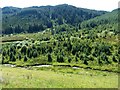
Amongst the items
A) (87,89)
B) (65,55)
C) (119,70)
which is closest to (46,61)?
(65,55)

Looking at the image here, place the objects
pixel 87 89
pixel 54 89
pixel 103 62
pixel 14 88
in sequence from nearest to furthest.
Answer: pixel 14 88 → pixel 54 89 → pixel 87 89 → pixel 103 62

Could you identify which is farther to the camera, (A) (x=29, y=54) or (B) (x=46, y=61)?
(A) (x=29, y=54)

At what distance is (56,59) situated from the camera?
134000mm

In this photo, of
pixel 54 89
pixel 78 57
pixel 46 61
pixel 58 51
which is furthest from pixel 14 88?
pixel 58 51

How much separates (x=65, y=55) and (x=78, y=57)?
829 cm

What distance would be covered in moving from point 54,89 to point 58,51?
11138cm

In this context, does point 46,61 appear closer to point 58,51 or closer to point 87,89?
point 58,51

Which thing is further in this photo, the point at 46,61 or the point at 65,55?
the point at 65,55

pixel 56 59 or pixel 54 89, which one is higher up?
pixel 54 89

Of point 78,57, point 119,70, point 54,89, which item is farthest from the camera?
point 78,57

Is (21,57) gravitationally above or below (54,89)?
below

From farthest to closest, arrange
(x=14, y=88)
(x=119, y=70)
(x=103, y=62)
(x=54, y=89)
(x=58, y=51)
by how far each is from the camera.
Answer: (x=58, y=51), (x=103, y=62), (x=119, y=70), (x=54, y=89), (x=14, y=88)

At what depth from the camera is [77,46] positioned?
15538 centimetres

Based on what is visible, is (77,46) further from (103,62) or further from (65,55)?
(103,62)
